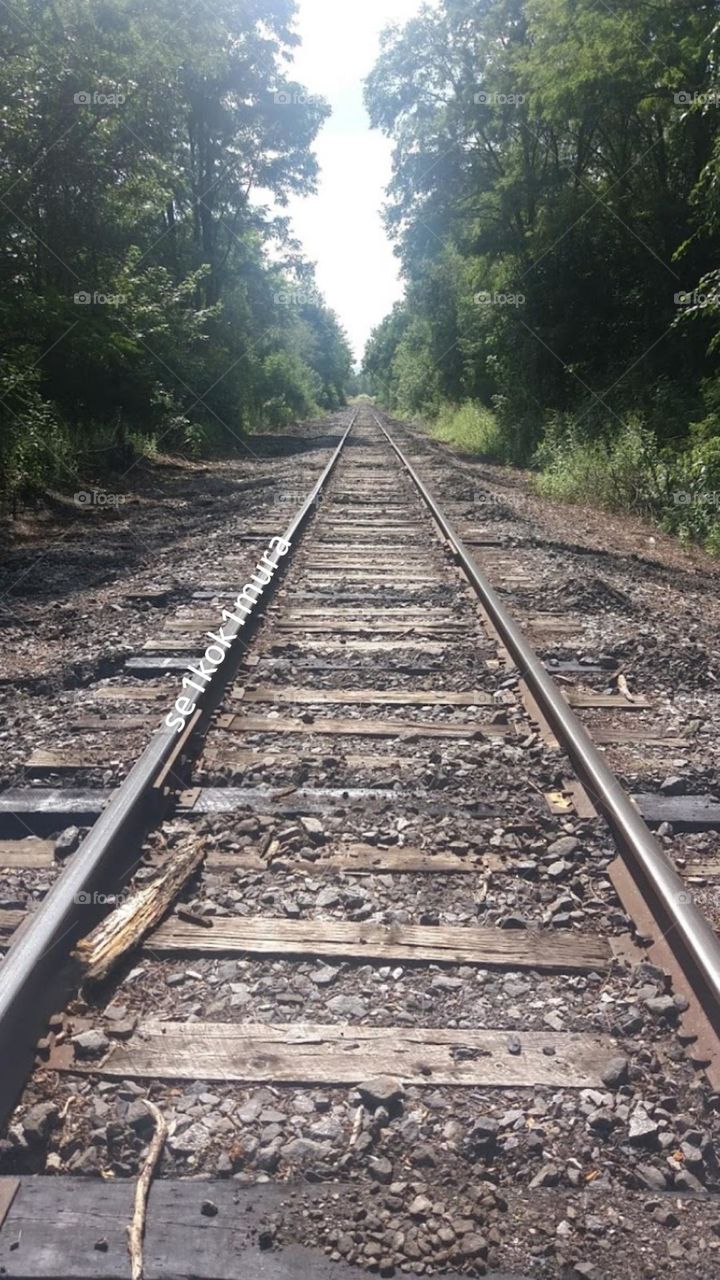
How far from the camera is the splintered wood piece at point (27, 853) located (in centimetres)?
299

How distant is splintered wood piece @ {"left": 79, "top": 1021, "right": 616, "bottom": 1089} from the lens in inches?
81.7

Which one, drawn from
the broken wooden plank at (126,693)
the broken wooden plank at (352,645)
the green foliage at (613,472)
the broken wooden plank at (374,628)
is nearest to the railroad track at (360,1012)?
the broken wooden plank at (126,693)

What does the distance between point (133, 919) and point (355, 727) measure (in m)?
1.84

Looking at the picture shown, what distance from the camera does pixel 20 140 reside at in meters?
11.7

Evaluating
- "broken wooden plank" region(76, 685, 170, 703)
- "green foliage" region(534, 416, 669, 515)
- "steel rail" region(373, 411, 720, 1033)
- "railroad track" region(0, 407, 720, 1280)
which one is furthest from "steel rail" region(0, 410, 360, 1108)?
"green foliage" region(534, 416, 669, 515)

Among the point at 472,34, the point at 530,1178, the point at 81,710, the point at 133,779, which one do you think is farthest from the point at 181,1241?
the point at 472,34

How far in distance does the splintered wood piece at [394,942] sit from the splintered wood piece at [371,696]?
1.99 metres

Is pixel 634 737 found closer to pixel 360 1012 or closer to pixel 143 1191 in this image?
pixel 360 1012

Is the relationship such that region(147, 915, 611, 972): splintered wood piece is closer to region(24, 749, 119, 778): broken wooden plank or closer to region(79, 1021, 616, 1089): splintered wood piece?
region(79, 1021, 616, 1089): splintered wood piece

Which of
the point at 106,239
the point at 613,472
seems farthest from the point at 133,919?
the point at 106,239

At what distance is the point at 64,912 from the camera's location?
2.47 m

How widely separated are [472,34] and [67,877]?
2682cm

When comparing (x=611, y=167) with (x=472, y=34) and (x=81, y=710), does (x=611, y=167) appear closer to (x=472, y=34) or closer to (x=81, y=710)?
(x=472, y=34)

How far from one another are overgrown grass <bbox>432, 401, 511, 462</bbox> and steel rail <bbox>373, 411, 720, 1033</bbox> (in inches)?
698
